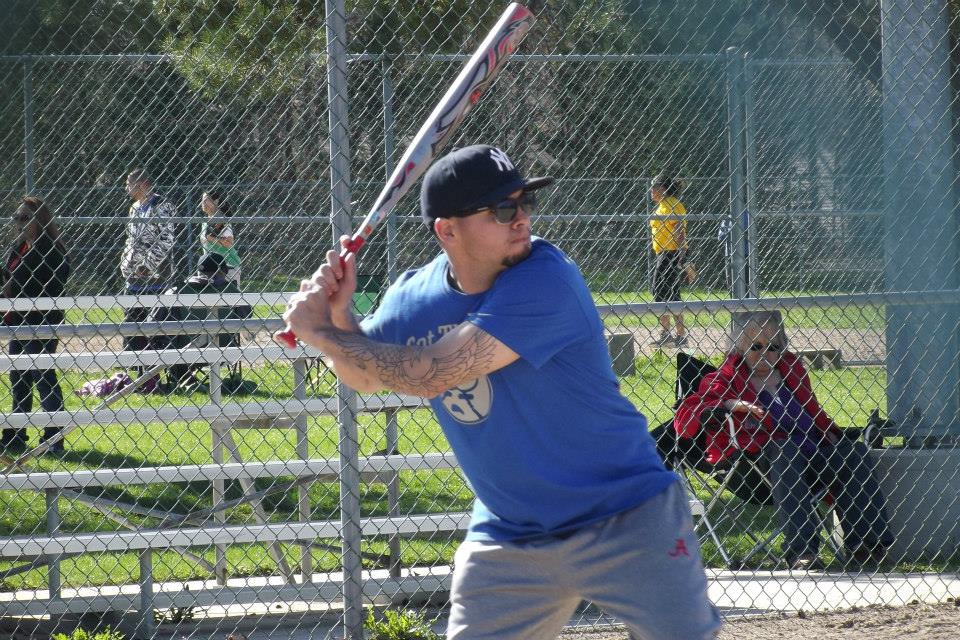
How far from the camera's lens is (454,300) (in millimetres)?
2949

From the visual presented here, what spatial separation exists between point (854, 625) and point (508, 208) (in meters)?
3.06

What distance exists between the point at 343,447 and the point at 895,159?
3.24 metres

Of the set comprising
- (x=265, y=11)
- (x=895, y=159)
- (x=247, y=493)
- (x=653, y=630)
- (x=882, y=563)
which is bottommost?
(x=653, y=630)

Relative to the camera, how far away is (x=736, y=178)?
19.9 ft

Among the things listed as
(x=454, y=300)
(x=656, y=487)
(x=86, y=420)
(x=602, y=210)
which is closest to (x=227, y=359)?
(x=86, y=420)

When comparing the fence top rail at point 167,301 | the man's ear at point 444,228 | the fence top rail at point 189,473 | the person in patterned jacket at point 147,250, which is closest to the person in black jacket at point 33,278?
the person in patterned jacket at point 147,250

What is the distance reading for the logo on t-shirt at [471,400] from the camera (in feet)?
9.28

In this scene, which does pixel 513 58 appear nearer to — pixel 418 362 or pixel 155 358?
pixel 155 358

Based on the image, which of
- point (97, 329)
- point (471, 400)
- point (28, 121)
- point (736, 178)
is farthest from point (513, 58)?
point (471, 400)

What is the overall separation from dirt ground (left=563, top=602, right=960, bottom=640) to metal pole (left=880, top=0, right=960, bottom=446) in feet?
3.67

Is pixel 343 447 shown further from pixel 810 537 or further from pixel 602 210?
pixel 602 210

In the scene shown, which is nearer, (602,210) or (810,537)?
(810,537)

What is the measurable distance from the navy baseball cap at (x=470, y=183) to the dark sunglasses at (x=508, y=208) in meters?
0.01

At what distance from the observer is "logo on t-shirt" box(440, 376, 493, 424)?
9.28ft
